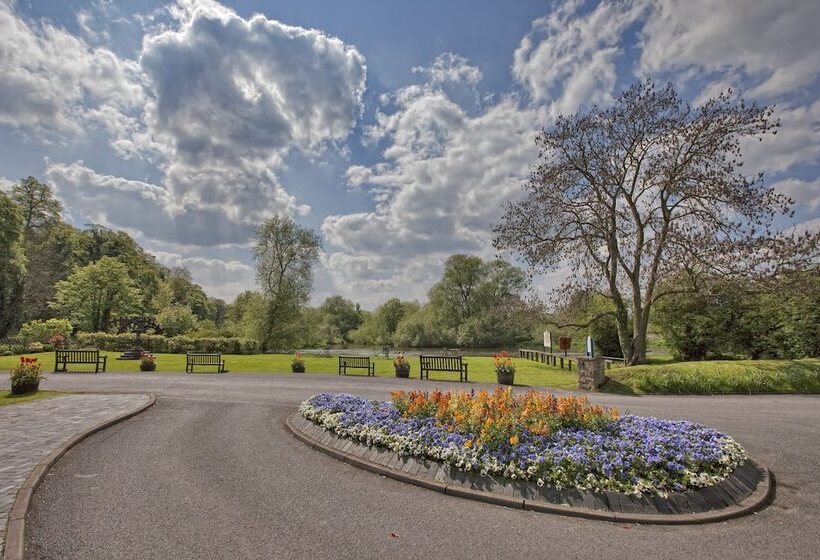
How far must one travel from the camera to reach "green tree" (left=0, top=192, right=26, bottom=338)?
3644cm

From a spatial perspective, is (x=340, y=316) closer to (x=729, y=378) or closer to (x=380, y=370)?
(x=380, y=370)

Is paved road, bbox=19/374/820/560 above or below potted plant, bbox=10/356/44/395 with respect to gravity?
below

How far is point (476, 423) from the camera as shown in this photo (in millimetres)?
6984

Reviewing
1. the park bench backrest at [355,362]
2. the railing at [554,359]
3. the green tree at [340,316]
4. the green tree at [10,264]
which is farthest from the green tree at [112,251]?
the railing at [554,359]

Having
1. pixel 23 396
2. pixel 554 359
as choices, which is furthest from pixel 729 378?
pixel 23 396

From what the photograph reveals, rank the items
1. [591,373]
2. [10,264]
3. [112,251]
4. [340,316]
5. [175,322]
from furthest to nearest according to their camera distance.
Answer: [340,316] < [112,251] < [175,322] < [10,264] < [591,373]

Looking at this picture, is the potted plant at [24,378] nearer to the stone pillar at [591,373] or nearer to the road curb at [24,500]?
the road curb at [24,500]

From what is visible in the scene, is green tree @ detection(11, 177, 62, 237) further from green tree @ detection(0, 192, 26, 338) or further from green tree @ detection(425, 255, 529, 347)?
green tree @ detection(425, 255, 529, 347)

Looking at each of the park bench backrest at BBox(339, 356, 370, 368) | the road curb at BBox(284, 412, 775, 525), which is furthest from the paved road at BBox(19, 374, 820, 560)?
the park bench backrest at BBox(339, 356, 370, 368)

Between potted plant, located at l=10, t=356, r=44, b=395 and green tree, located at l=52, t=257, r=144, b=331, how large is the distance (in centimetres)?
3280

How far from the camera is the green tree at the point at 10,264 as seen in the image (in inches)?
1435

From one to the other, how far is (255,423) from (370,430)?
154 inches

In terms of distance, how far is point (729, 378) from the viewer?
1478 cm

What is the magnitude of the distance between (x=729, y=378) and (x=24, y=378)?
23.1 metres
